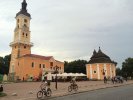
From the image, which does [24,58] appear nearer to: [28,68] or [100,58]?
[28,68]

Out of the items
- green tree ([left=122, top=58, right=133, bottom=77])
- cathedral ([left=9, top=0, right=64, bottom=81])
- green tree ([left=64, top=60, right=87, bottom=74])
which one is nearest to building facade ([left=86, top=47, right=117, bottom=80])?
cathedral ([left=9, top=0, right=64, bottom=81])

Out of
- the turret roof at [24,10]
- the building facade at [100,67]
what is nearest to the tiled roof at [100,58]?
the building facade at [100,67]

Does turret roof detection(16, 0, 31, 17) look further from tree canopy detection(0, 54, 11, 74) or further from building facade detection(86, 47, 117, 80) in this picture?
building facade detection(86, 47, 117, 80)

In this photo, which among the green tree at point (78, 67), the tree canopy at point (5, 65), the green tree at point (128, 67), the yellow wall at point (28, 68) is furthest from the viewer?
the green tree at point (128, 67)

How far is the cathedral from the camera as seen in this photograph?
75562 millimetres

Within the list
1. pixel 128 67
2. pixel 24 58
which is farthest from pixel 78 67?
pixel 24 58

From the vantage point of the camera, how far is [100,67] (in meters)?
77.1

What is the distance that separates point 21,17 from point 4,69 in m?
23.9

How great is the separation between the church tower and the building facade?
71.8 ft

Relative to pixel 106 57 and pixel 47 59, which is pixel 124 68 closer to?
pixel 106 57

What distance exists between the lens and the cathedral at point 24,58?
75.6 metres

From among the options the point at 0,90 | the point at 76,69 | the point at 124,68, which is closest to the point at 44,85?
the point at 0,90

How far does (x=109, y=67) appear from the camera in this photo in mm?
77938

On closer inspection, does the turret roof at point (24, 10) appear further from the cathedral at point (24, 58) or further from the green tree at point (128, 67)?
the green tree at point (128, 67)
